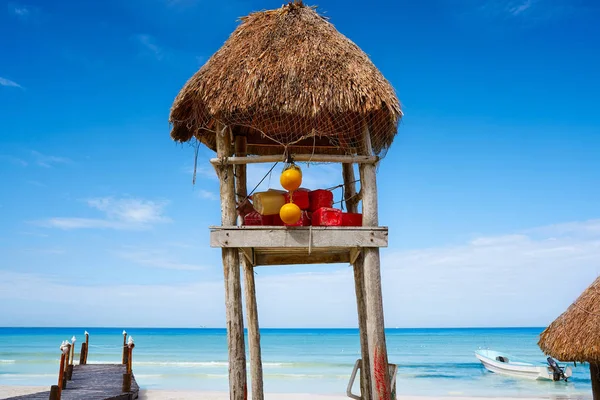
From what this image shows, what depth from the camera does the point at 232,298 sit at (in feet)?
20.9

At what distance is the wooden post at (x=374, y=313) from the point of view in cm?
623

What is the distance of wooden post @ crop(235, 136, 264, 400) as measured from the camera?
316 inches

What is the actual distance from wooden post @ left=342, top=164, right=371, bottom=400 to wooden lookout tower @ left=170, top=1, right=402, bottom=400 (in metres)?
0.59

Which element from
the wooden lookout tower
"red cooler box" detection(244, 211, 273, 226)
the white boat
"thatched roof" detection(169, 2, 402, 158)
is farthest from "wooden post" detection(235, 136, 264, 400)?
the white boat

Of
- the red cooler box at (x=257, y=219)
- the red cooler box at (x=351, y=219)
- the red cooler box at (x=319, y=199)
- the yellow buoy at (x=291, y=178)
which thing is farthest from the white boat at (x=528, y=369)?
the yellow buoy at (x=291, y=178)

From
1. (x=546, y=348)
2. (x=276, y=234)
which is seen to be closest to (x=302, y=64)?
(x=276, y=234)

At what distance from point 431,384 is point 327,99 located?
25.1 metres

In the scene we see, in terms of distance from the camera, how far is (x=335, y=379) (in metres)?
30.0

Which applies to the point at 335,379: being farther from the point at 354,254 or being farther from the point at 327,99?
the point at 327,99

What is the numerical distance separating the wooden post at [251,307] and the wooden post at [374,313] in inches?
84.1

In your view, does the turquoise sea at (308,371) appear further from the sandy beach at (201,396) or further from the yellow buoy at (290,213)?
the yellow buoy at (290,213)

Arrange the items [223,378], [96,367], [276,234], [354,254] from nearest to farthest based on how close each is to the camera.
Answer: [276,234] → [354,254] → [96,367] → [223,378]

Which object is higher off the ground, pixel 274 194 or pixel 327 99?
pixel 327 99

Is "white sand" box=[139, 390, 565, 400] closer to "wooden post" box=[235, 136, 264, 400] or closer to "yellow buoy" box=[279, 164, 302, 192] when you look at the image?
"wooden post" box=[235, 136, 264, 400]
